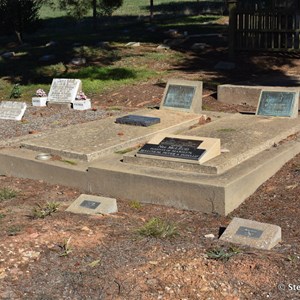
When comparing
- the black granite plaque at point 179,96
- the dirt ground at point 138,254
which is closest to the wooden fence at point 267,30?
the black granite plaque at point 179,96

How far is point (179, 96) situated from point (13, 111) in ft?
10.5

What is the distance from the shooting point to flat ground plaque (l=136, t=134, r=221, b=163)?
281 inches

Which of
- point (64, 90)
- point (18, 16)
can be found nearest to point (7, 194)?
point (64, 90)

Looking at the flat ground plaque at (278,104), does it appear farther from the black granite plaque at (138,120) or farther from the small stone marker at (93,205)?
the small stone marker at (93,205)

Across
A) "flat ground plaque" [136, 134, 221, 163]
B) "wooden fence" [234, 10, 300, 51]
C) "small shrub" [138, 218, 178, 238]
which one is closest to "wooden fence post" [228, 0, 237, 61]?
"wooden fence" [234, 10, 300, 51]

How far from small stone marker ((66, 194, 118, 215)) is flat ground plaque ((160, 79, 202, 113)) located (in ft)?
12.9

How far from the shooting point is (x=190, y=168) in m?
7.06

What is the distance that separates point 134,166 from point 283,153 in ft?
5.98

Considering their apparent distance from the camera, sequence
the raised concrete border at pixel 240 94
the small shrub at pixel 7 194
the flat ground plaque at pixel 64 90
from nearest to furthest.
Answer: the small shrub at pixel 7 194 < the raised concrete border at pixel 240 94 < the flat ground plaque at pixel 64 90

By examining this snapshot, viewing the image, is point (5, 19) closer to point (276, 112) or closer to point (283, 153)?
point (276, 112)

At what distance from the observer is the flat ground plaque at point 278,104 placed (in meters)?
9.62

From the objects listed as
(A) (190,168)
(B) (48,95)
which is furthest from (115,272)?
(B) (48,95)

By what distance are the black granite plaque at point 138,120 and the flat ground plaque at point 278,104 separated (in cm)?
164

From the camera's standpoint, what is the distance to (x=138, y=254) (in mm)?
5438
